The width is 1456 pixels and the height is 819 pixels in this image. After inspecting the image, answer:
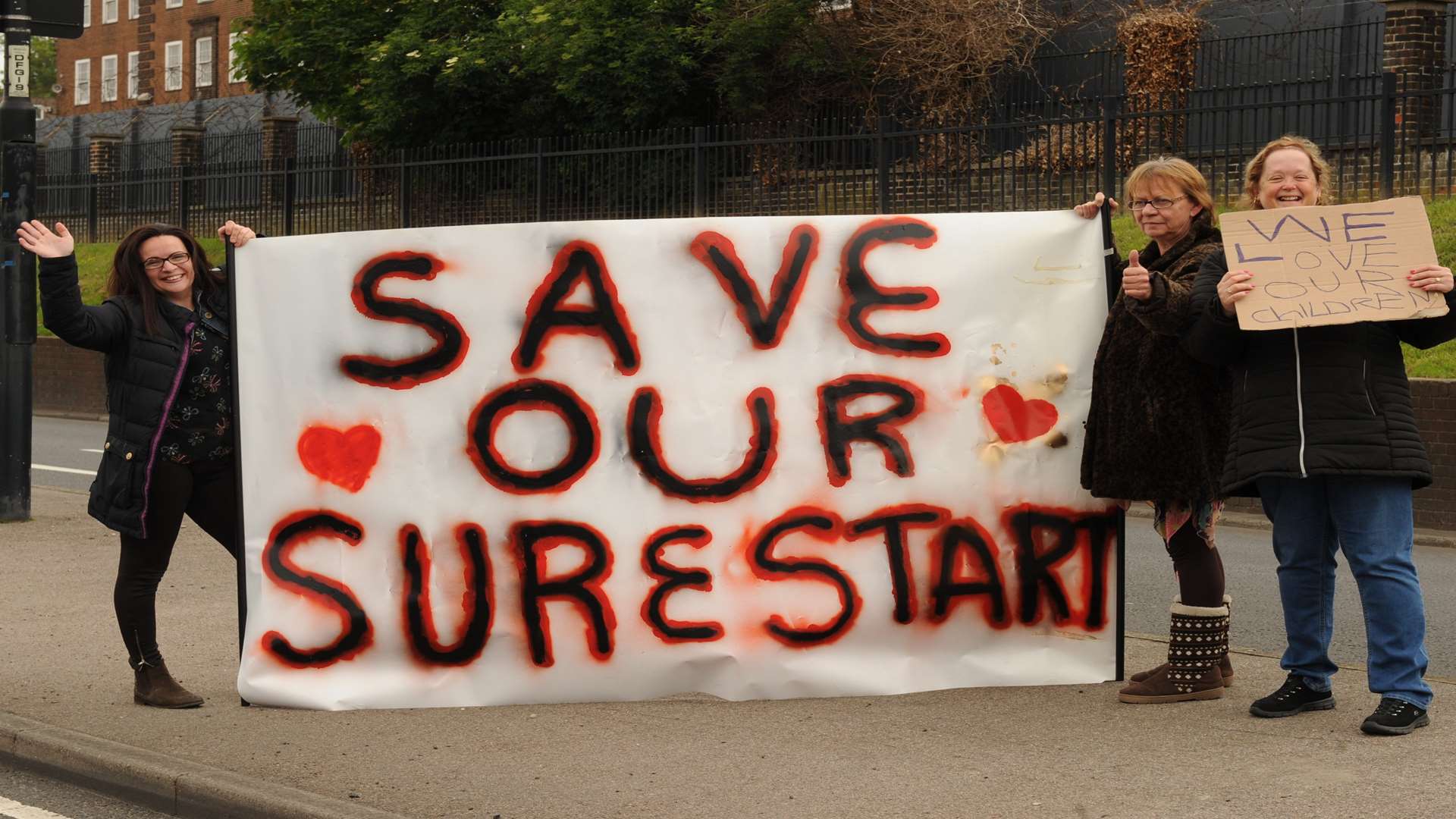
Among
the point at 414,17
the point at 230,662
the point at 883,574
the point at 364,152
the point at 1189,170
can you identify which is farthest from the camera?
the point at 364,152

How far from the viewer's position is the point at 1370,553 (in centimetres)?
495

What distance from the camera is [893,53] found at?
23766 millimetres

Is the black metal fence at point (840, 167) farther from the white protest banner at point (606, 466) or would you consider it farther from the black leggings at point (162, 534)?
the black leggings at point (162, 534)

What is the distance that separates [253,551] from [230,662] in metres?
0.91

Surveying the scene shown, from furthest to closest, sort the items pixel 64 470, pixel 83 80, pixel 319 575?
1. pixel 83 80
2. pixel 64 470
3. pixel 319 575

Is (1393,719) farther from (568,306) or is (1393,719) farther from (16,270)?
(16,270)

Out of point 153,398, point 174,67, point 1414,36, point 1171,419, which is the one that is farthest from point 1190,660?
point 174,67

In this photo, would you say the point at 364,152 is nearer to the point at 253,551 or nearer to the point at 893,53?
the point at 893,53

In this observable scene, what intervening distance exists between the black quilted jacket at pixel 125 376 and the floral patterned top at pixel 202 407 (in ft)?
0.15

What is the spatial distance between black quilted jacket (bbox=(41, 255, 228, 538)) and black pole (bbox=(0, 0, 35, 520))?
475 centimetres

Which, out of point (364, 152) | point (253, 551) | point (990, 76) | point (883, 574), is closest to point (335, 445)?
point (253, 551)

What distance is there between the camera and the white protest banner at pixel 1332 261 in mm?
4840

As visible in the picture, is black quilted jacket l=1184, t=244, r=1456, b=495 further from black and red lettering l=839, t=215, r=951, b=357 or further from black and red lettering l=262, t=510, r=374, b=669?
black and red lettering l=262, t=510, r=374, b=669

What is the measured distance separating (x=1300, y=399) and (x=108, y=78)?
60.2 m
